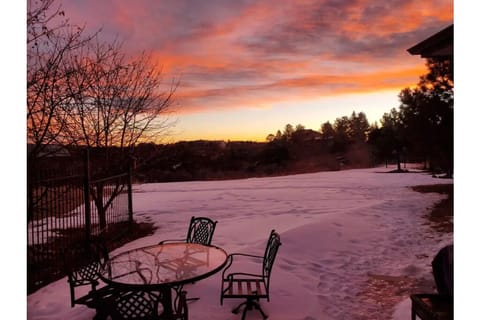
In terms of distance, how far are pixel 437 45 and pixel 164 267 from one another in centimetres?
406

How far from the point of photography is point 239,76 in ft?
29.5

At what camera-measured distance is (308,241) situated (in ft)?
18.5

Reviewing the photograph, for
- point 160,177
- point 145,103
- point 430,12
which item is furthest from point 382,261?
point 160,177

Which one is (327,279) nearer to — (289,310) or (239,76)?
(289,310)

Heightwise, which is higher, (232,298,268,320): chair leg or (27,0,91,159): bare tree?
(27,0,91,159): bare tree

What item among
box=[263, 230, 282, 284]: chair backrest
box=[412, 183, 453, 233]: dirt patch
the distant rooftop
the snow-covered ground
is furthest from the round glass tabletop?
box=[412, 183, 453, 233]: dirt patch

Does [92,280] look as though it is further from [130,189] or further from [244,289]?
[130,189]

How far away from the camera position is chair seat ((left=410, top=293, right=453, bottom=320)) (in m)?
2.23

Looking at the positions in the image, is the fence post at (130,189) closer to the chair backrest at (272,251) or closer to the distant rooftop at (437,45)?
the chair backrest at (272,251)

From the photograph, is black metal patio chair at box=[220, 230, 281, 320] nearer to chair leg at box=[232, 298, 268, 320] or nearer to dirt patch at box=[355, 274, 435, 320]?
chair leg at box=[232, 298, 268, 320]

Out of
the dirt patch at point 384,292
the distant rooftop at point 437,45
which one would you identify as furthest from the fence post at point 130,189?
the distant rooftop at point 437,45

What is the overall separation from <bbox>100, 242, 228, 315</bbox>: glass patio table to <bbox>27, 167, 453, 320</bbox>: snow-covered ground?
1.73 feet

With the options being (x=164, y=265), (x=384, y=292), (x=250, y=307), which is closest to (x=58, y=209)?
(x=164, y=265)
